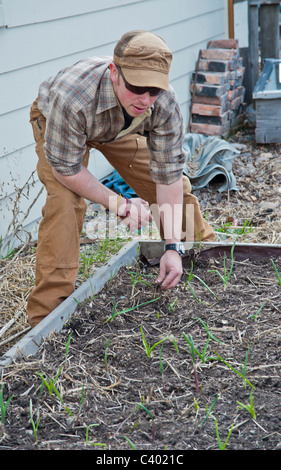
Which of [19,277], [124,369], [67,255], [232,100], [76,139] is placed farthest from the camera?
[232,100]

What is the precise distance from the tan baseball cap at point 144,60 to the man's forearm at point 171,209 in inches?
24.4

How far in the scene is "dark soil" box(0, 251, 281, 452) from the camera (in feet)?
5.42

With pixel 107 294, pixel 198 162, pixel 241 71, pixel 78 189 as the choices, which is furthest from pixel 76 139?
pixel 241 71

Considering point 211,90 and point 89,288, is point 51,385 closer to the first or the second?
point 89,288

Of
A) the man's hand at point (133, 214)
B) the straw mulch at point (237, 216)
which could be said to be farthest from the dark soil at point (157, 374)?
the straw mulch at point (237, 216)

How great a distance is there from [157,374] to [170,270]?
561 mm

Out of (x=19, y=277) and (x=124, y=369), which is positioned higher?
(x=124, y=369)

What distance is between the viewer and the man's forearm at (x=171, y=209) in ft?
8.26

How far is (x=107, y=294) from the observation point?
2549mm

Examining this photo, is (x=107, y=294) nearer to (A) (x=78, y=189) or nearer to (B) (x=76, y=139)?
(A) (x=78, y=189)

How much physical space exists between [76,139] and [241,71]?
5.02 m

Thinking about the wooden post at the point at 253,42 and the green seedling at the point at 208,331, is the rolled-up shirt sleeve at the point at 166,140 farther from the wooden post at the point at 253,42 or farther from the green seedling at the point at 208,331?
the wooden post at the point at 253,42

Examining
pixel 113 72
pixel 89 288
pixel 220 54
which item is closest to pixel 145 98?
pixel 113 72

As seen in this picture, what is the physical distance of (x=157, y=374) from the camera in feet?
6.48
